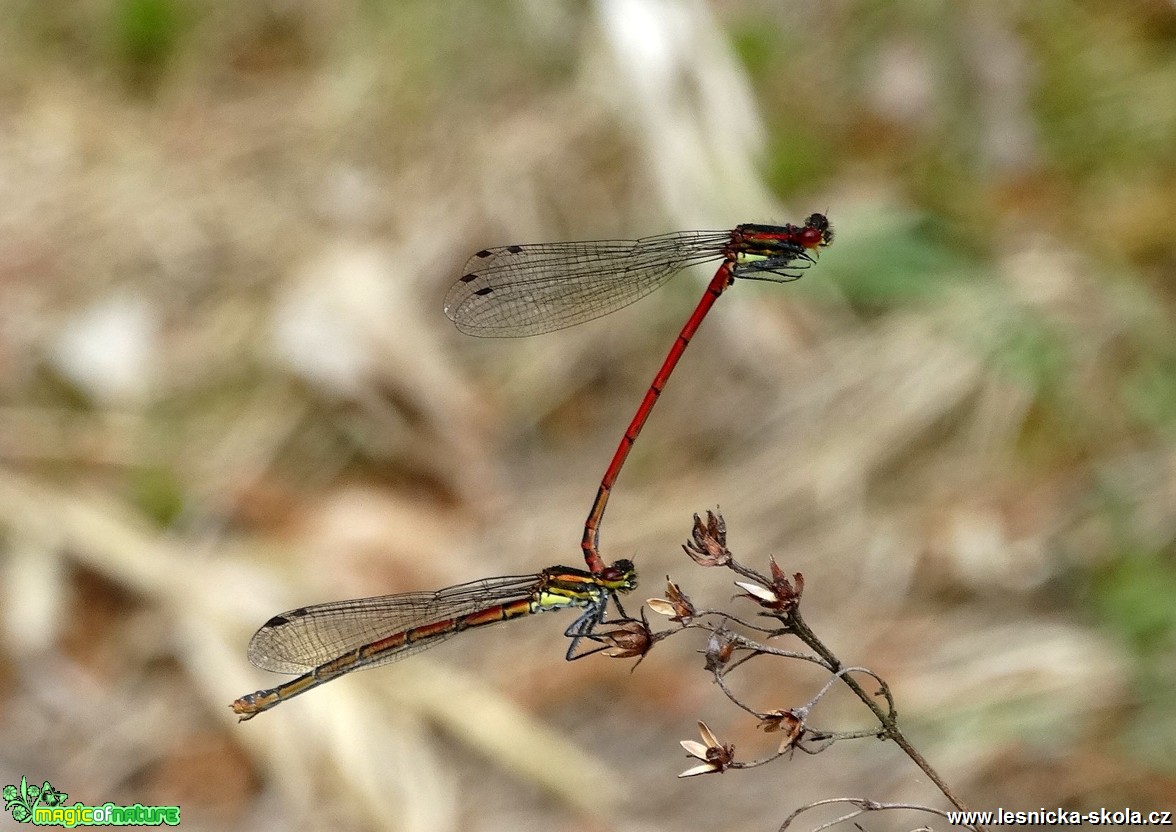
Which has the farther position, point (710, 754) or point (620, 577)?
point (620, 577)

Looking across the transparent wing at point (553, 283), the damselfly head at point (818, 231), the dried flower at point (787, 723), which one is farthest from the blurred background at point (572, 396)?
the dried flower at point (787, 723)

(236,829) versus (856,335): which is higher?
(856,335)

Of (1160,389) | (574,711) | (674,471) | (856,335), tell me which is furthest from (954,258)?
(574,711)

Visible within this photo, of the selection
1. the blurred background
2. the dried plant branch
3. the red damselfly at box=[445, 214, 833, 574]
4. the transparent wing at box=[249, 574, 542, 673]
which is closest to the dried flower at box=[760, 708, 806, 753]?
the dried plant branch

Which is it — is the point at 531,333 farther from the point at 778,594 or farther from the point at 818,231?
the point at 778,594

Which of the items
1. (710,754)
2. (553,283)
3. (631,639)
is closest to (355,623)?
(553,283)

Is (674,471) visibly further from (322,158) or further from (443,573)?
(322,158)

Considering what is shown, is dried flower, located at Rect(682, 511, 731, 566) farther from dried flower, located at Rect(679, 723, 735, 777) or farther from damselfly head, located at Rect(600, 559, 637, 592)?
damselfly head, located at Rect(600, 559, 637, 592)
